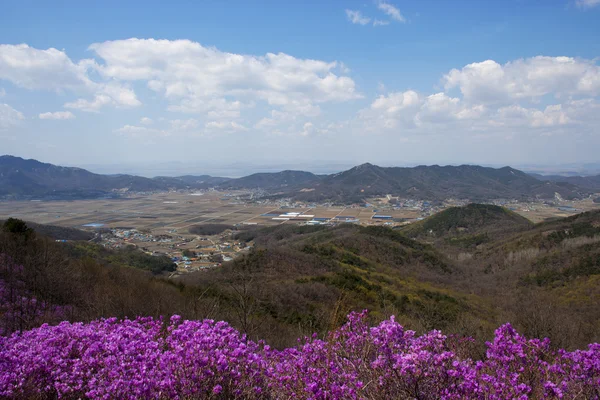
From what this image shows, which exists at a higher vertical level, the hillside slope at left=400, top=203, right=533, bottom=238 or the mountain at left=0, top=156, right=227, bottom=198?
the mountain at left=0, top=156, right=227, bottom=198

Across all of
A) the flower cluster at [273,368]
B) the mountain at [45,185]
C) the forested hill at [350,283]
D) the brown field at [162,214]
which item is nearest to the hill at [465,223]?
the forested hill at [350,283]

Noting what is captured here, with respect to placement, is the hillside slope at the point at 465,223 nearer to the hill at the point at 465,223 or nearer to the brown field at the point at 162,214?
the hill at the point at 465,223

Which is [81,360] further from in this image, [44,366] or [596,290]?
[596,290]

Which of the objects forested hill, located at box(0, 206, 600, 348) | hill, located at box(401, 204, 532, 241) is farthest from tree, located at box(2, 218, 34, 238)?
hill, located at box(401, 204, 532, 241)

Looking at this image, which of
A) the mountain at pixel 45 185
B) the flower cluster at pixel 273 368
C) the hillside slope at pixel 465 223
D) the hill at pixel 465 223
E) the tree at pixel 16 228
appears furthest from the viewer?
the mountain at pixel 45 185

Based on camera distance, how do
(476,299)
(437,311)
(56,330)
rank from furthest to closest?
(476,299) → (437,311) → (56,330)

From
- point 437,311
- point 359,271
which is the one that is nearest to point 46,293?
point 437,311

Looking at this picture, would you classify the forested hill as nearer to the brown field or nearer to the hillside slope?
the hillside slope

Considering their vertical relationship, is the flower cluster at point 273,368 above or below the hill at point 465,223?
above
